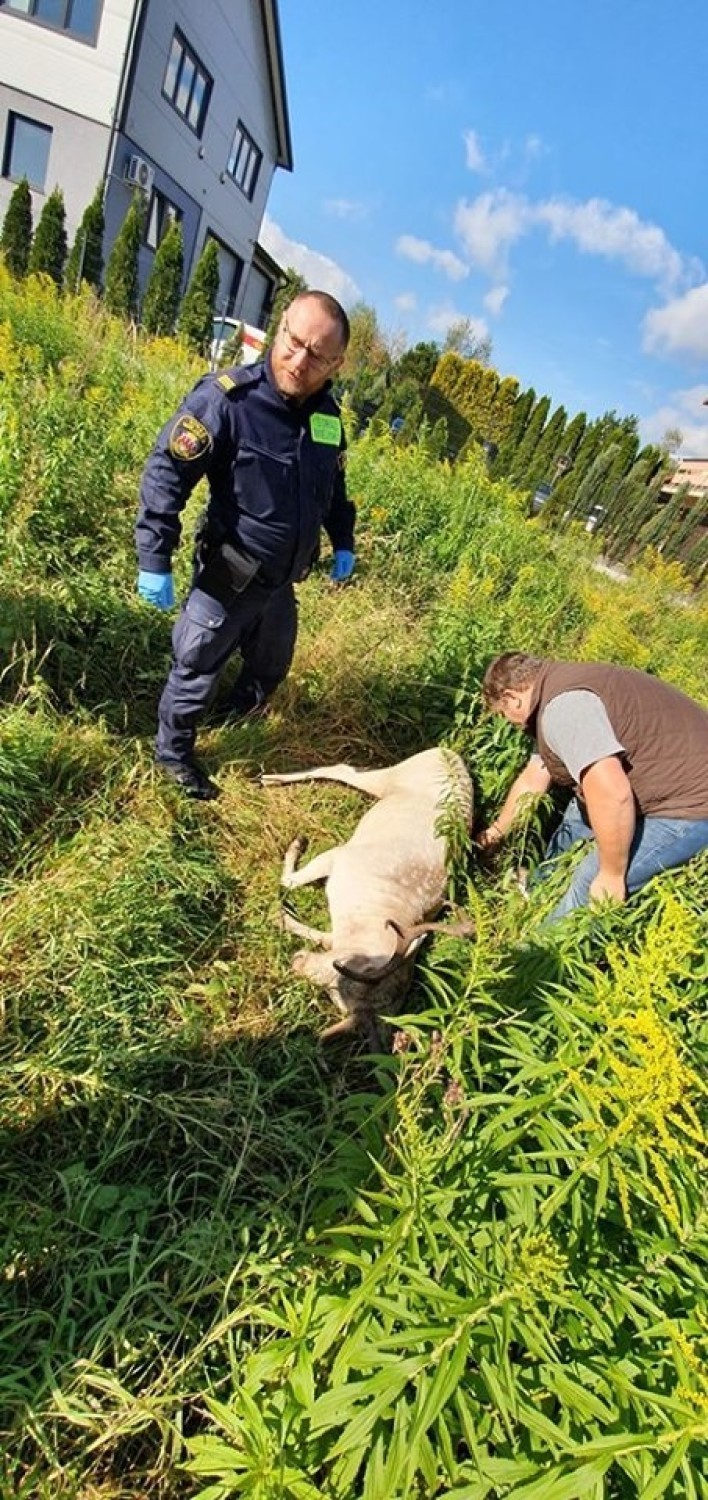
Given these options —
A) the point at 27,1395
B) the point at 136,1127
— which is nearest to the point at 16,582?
the point at 136,1127

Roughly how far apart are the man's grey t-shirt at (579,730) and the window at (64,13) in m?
17.5

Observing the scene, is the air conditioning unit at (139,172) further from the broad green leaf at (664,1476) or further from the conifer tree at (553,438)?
the broad green leaf at (664,1476)

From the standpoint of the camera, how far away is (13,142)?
1505 cm

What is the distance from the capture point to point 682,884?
2678mm

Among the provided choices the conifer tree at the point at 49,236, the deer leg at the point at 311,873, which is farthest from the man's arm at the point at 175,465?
the conifer tree at the point at 49,236

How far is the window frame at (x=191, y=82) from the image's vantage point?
15086mm

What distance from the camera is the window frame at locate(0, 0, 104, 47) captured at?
44.7 ft

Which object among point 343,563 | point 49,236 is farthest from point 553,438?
point 343,563

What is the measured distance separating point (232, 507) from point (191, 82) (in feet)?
63.8

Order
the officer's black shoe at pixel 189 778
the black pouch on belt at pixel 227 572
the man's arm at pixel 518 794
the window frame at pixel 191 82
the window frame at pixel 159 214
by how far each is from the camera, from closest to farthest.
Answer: the black pouch on belt at pixel 227 572, the officer's black shoe at pixel 189 778, the man's arm at pixel 518 794, the window frame at pixel 191 82, the window frame at pixel 159 214

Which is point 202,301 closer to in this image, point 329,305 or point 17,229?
point 17,229

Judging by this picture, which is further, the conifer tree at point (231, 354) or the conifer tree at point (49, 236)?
the conifer tree at point (49, 236)

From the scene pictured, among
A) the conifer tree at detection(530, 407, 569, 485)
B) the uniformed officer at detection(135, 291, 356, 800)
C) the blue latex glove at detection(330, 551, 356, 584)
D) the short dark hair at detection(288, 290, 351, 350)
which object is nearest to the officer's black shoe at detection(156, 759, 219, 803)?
the uniformed officer at detection(135, 291, 356, 800)

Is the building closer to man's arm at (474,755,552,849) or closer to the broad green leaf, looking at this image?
man's arm at (474,755,552,849)
